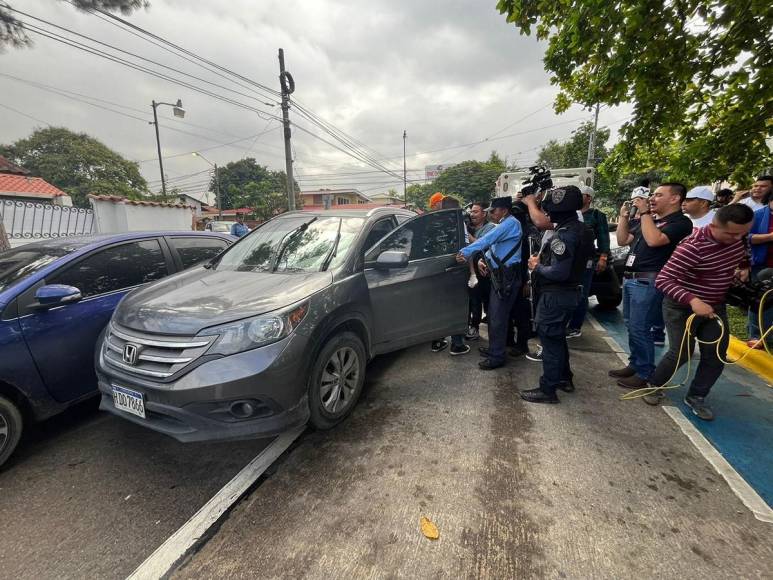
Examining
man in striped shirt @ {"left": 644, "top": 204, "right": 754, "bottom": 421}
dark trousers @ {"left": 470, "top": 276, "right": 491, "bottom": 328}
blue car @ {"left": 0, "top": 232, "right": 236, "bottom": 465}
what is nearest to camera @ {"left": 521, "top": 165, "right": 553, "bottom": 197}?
dark trousers @ {"left": 470, "top": 276, "right": 491, "bottom": 328}

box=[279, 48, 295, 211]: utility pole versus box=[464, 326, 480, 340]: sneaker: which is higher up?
box=[279, 48, 295, 211]: utility pole

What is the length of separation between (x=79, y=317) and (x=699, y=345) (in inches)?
182

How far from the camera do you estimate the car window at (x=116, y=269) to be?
2737 mm

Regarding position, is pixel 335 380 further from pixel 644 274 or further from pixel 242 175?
pixel 242 175

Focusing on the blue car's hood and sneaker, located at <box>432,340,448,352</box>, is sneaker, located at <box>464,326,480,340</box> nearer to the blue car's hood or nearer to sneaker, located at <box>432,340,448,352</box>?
sneaker, located at <box>432,340,448,352</box>

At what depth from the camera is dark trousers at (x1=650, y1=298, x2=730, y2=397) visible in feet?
8.71

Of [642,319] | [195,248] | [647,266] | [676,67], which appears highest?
[676,67]

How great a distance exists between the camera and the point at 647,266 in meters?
3.04

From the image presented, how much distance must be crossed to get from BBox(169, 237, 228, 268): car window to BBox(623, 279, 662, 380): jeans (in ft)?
12.9

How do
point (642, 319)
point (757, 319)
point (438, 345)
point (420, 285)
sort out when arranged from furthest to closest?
point (438, 345), point (757, 319), point (420, 285), point (642, 319)

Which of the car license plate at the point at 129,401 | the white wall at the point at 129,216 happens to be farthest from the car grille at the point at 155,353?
the white wall at the point at 129,216

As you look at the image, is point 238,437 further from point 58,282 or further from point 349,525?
point 58,282

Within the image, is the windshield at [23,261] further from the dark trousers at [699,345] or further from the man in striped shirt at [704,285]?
the dark trousers at [699,345]

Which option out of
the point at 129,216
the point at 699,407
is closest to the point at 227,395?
the point at 699,407
